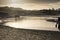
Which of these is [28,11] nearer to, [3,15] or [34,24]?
[34,24]

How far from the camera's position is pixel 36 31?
1227 mm

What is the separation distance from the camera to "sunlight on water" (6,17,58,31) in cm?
119

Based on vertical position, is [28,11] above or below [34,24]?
above

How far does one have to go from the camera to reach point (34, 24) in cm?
122

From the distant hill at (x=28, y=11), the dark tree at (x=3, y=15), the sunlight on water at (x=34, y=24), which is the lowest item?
the sunlight on water at (x=34, y=24)

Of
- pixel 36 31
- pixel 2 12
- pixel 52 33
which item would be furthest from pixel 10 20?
pixel 52 33

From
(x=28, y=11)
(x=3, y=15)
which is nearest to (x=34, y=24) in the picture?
(x=28, y=11)

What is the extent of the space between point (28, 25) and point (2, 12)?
0.28m

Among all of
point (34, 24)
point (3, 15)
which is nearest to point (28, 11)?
point (34, 24)

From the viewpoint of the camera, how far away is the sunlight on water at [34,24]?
119 centimetres

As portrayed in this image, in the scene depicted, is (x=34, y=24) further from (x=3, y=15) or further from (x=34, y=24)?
(x=3, y=15)

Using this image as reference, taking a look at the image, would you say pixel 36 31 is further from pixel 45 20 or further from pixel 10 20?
pixel 10 20

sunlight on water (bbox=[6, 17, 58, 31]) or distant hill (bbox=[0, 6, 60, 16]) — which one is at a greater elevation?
distant hill (bbox=[0, 6, 60, 16])

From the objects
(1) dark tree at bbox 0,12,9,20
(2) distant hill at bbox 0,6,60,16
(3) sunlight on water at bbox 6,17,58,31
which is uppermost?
(2) distant hill at bbox 0,6,60,16
